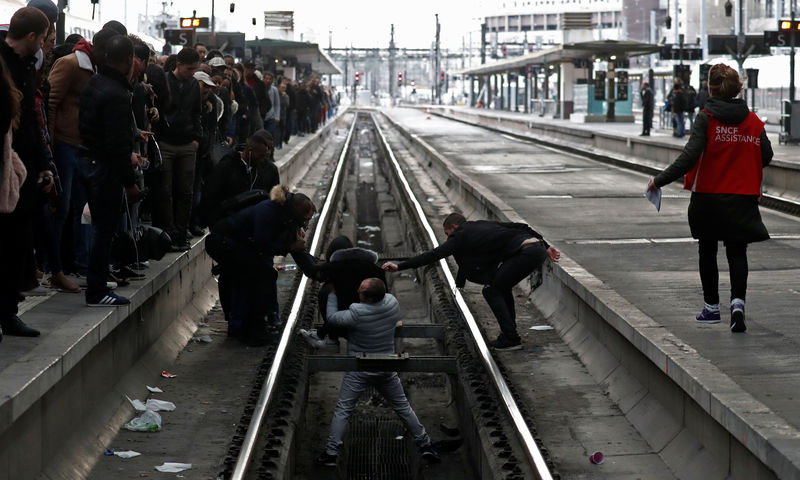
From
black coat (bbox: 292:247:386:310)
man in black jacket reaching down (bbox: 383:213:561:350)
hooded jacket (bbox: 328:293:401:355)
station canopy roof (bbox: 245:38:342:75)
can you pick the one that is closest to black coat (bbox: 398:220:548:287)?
man in black jacket reaching down (bbox: 383:213:561:350)

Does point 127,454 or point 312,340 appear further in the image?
point 312,340

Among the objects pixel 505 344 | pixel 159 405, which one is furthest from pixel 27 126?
pixel 505 344

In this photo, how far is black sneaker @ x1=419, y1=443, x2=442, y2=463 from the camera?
808 centimetres

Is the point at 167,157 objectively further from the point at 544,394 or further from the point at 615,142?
the point at 615,142

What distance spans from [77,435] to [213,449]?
78cm

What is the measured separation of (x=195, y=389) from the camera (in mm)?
8625

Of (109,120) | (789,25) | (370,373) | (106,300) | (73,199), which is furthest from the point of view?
(789,25)

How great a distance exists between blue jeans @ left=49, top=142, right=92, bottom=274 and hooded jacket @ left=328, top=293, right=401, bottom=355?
1.92 meters

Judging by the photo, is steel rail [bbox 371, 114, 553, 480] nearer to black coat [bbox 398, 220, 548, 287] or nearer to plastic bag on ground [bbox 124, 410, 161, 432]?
black coat [bbox 398, 220, 548, 287]

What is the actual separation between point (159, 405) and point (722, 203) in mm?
3858

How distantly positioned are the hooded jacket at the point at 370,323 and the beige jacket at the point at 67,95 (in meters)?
2.20

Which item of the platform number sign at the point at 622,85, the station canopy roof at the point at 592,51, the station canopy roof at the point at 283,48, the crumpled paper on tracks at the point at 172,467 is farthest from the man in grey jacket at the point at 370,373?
the platform number sign at the point at 622,85

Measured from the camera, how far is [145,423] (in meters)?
7.57

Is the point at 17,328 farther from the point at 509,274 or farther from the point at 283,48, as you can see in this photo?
the point at 283,48
